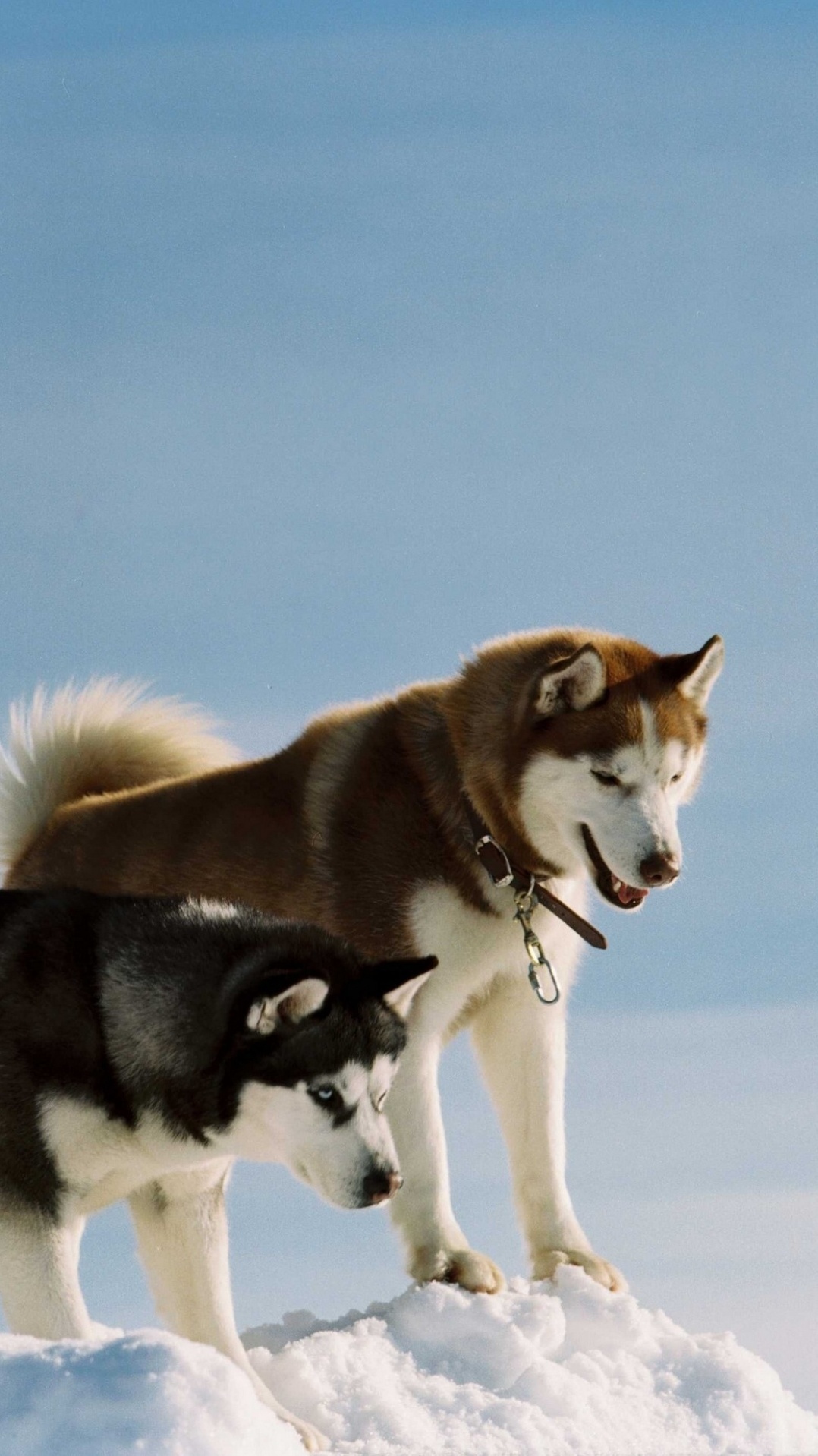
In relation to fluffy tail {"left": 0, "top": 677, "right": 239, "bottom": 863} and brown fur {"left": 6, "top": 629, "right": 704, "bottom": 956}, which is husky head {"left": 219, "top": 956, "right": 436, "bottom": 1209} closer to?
brown fur {"left": 6, "top": 629, "right": 704, "bottom": 956}

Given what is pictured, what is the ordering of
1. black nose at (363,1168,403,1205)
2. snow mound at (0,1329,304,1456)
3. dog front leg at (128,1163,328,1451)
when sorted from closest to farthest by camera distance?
snow mound at (0,1329,304,1456)
black nose at (363,1168,403,1205)
dog front leg at (128,1163,328,1451)

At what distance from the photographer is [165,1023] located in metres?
5.51

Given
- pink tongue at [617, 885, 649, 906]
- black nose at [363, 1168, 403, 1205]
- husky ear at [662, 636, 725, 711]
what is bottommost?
black nose at [363, 1168, 403, 1205]

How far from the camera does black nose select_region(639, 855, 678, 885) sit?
21.9ft

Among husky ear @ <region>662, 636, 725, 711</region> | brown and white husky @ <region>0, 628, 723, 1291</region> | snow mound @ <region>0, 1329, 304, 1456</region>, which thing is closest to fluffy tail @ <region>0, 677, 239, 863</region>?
brown and white husky @ <region>0, 628, 723, 1291</region>

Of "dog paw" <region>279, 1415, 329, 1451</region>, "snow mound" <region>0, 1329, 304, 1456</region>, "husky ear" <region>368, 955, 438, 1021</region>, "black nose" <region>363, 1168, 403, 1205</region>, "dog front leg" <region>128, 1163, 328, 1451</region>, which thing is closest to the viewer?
"snow mound" <region>0, 1329, 304, 1456</region>

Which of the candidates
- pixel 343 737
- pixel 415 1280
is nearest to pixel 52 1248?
pixel 415 1280

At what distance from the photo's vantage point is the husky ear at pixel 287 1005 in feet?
17.2

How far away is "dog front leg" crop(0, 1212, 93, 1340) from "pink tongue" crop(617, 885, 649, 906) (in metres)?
2.58

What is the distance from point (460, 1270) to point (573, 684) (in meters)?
2.21

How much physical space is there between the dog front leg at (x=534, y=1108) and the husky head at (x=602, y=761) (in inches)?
24.7

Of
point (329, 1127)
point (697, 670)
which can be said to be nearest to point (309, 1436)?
point (329, 1127)

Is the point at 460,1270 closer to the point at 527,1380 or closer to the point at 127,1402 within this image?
the point at 527,1380

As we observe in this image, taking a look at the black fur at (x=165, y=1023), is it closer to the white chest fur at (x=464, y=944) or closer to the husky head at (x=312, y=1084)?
the husky head at (x=312, y=1084)
